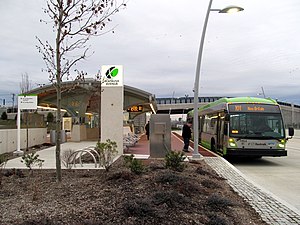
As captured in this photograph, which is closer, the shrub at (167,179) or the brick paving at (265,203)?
the brick paving at (265,203)

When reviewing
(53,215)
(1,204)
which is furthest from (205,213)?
(1,204)

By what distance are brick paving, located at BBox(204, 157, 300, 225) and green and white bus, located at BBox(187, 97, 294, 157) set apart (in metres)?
4.17

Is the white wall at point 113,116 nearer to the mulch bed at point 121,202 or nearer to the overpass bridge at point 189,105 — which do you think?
the mulch bed at point 121,202

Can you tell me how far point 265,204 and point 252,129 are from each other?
7.84 metres

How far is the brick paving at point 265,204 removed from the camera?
5320mm

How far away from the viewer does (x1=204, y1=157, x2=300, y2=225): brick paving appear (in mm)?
5320

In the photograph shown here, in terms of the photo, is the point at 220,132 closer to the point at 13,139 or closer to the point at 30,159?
the point at 30,159

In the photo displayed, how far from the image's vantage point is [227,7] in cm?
1174

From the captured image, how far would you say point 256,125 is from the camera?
13.8 meters

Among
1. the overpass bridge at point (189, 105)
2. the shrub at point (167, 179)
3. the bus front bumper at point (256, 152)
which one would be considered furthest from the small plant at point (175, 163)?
the overpass bridge at point (189, 105)

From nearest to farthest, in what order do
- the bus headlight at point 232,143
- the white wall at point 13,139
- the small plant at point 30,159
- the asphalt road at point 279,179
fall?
the asphalt road at point 279,179 < the small plant at point 30,159 < the bus headlight at point 232,143 < the white wall at point 13,139

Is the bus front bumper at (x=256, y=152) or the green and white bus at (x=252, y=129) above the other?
the green and white bus at (x=252, y=129)

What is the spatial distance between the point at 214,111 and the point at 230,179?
8.92 metres

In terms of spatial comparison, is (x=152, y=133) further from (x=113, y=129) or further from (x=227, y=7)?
(x=227, y=7)
